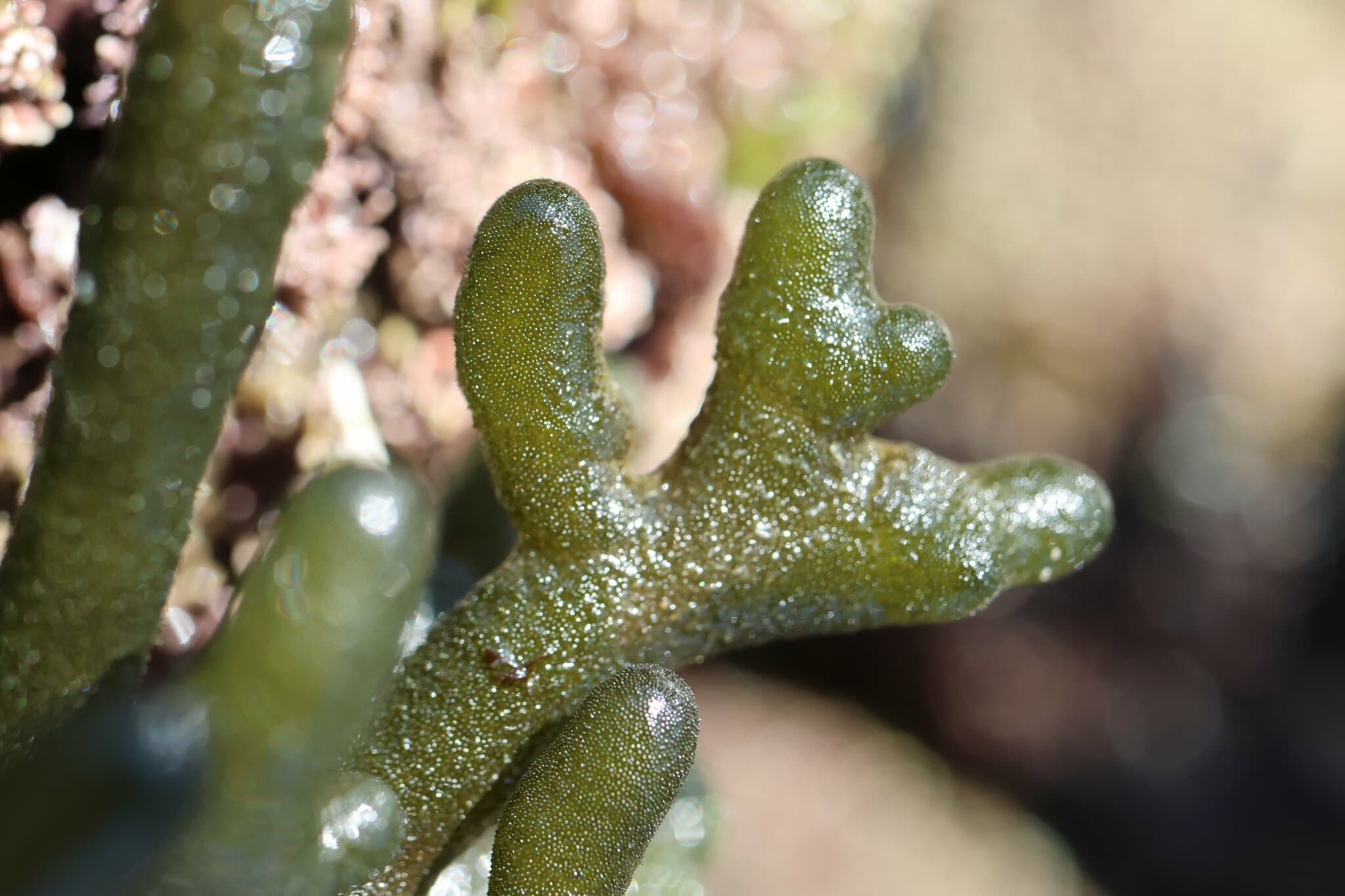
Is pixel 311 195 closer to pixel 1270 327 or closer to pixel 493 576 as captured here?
pixel 493 576

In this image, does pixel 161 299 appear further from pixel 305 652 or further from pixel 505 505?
pixel 505 505

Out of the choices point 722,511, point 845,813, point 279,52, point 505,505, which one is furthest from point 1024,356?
point 279,52

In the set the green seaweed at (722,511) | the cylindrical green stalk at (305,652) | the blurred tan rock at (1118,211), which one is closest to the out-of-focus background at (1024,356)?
the blurred tan rock at (1118,211)

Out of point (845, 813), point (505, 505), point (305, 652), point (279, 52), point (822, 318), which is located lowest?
point (845, 813)

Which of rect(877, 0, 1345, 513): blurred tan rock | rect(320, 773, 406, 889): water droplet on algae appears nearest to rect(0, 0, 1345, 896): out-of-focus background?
rect(877, 0, 1345, 513): blurred tan rock

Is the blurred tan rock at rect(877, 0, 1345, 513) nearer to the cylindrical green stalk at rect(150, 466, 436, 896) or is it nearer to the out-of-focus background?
the out-of-focus background

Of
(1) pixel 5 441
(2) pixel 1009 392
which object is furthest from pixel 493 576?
(2) pixel 1009 392

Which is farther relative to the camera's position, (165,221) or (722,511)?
(722,511)
